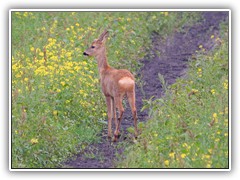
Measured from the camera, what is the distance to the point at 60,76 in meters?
13.4

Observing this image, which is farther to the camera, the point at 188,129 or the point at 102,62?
the point at 102,62

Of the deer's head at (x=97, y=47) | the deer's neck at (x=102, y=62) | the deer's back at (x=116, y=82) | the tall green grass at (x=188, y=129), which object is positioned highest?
the deer's head at (x=97, y=47)

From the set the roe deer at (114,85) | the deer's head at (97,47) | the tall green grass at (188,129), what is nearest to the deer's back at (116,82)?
the roe deer at (114,85)

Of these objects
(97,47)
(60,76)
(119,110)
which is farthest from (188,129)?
(60,76)

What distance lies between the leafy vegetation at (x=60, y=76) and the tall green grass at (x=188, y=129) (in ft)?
3.08

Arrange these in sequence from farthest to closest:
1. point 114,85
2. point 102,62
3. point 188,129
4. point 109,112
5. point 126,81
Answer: point 102,62
point 109,112
point 114,85
point 126,81
point 188,129

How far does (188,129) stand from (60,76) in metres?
2.69

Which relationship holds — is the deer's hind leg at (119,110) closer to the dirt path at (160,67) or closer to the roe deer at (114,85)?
the roe deer at (114,85)

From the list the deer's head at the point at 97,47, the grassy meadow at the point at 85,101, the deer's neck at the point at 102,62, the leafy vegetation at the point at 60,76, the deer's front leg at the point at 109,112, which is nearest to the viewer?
the grassy meadow at the point at 85,101

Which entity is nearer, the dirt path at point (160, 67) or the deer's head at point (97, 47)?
the dirt path at point (160, 67)

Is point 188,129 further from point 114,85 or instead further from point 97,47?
point 97,47

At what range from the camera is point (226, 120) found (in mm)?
11250

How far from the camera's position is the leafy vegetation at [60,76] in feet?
38.4

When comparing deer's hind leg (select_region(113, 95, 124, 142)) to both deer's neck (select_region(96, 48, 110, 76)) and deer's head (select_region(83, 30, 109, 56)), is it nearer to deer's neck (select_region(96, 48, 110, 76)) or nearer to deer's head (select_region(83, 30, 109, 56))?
deer's neck (select_region(96, 48, 110, 76))
